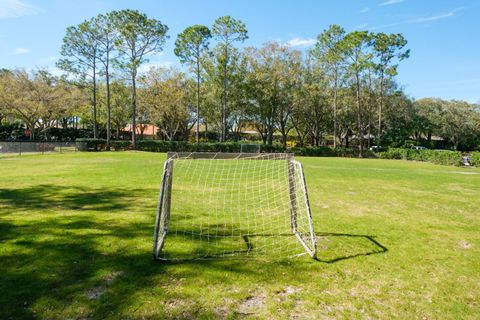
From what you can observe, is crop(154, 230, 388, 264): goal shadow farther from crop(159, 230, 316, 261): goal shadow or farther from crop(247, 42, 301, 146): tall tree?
crop(247, 42, 301, 146): tall tree

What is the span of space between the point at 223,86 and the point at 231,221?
34.8 m

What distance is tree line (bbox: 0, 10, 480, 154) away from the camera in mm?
34250

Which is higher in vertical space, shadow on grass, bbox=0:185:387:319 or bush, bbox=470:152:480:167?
bush, bbox=470:152:480:167

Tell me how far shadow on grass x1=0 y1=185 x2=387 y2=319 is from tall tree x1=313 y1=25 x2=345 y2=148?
36481 mm

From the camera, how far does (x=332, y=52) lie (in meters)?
39.2

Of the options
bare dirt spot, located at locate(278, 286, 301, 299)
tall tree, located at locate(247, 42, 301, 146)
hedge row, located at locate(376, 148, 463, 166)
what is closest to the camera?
bare dirt spot, located at locate(278, 286, 301, 299)

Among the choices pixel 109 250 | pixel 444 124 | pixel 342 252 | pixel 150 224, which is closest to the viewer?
pixel 109 250

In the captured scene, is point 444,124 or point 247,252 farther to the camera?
point 444,124

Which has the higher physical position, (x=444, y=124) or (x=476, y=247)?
(x=444, y=124)

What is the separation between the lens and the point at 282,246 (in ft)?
17.3

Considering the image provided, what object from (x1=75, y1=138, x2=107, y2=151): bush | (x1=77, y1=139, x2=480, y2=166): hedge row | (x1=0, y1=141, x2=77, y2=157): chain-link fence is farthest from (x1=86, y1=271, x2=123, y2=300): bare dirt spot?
(x1=75, y1=138, x2=107, y2=151): bush

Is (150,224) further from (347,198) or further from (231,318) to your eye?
(347,198)

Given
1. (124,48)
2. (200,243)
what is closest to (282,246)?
(200,243)

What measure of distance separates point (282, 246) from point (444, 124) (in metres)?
59.3
